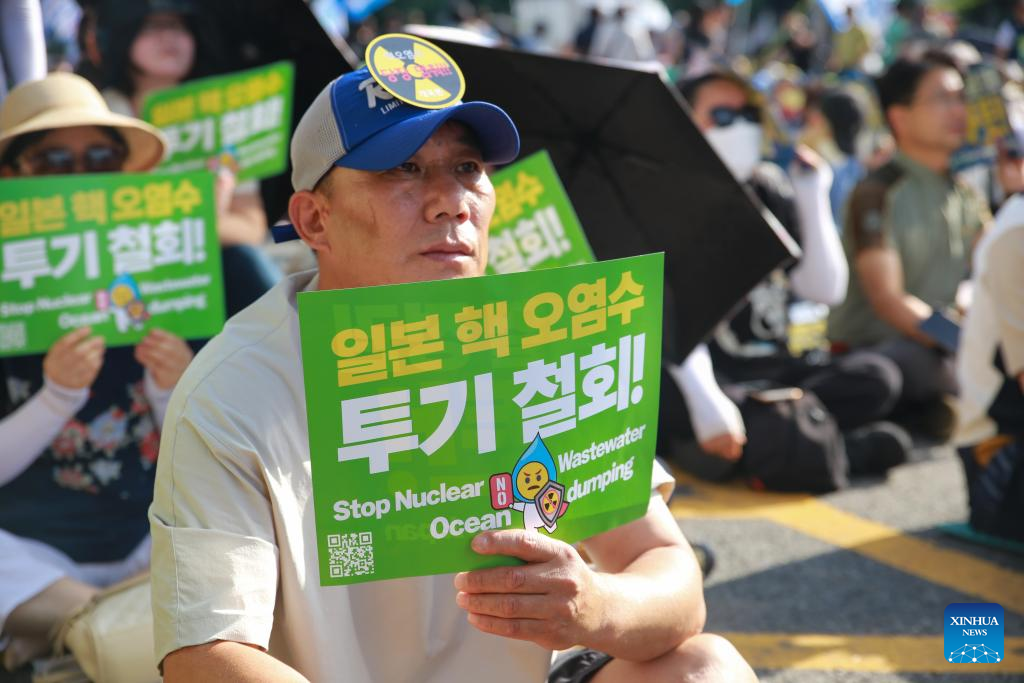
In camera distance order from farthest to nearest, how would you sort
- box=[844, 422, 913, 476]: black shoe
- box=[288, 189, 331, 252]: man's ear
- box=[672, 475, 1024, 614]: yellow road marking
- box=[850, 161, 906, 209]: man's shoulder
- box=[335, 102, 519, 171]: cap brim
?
box=[850, 161, 906, 209]: man's shoulder → box=[844, 422, 913, 476]: black shoe → box=[672, 475, 1024, 614]: yellow road marking → box=[288, 189, 331, 252]: man's ear → box=[335, 102, 519, 171]: cap brim

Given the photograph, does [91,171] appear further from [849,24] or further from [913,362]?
[849,24]

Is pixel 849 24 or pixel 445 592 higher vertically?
pixel 849 24

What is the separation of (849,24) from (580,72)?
12244 mm

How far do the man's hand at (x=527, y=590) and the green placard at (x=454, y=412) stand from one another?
2cm

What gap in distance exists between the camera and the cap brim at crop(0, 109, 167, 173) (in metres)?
2.97

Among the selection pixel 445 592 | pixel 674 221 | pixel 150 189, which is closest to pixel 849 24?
pixel 674 221

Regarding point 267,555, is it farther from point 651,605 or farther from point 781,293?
point 781,293

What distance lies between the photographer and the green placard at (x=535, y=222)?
9.66ft

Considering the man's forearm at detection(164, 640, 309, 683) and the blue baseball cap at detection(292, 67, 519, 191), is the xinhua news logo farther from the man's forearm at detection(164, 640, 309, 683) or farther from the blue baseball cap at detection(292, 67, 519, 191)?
the man's forearm at detection(164, 640, 309, 683)

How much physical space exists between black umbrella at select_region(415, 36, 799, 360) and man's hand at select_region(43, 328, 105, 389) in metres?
1.18

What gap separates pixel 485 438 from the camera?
152 centimetres

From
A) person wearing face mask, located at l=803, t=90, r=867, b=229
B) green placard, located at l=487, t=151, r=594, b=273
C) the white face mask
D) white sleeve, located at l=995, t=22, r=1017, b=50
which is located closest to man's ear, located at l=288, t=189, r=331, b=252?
green placard, located at l=487, t=151, r=594, b=273

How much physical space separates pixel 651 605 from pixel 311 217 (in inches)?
33.7

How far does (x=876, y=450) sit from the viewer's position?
4.69m
